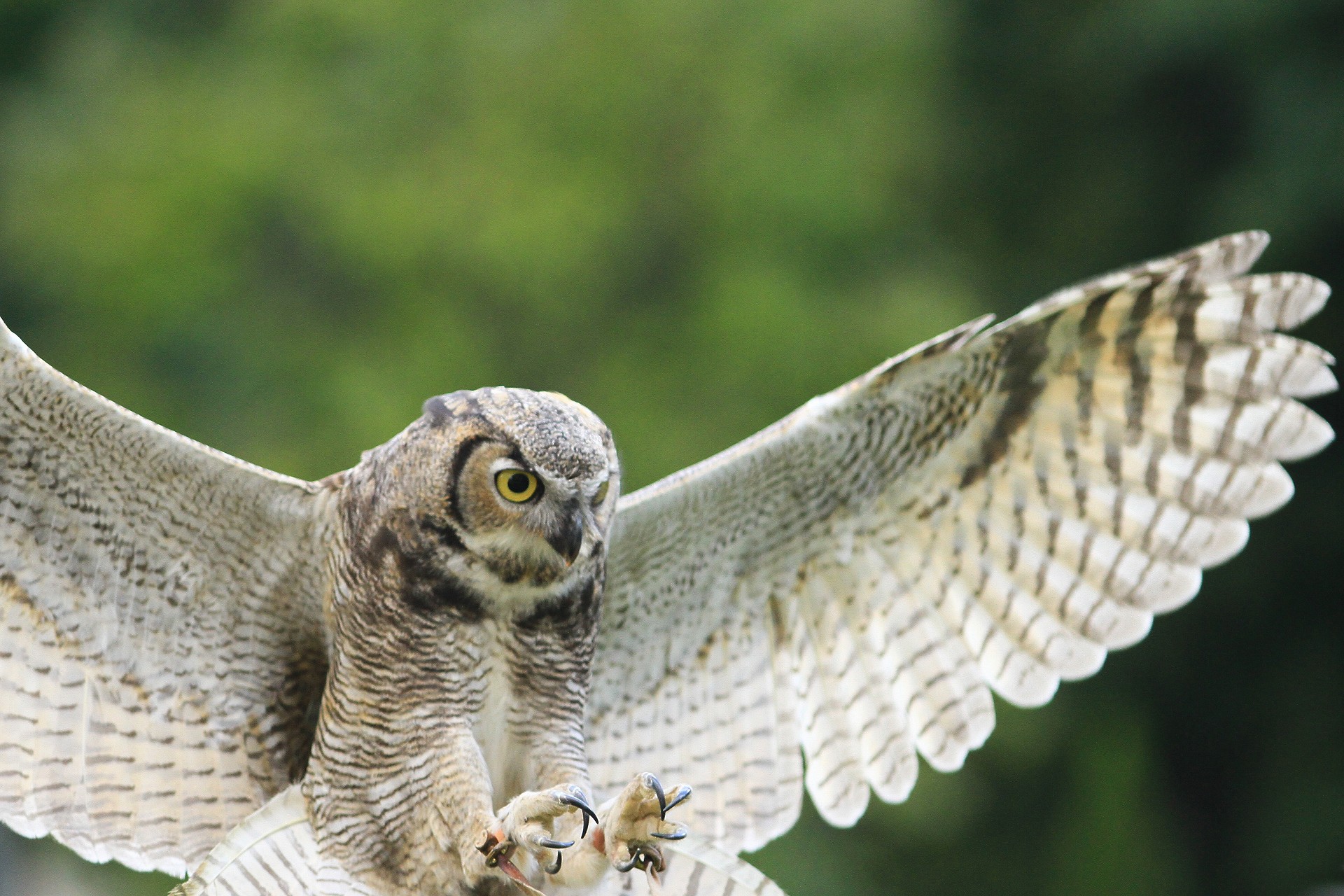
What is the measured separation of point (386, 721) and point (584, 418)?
743mm

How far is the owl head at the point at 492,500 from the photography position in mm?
3123

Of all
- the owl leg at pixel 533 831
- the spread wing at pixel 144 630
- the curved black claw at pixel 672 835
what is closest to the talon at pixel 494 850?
the owl leg at pixel 533 831

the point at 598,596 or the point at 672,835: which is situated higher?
the point at 598,596

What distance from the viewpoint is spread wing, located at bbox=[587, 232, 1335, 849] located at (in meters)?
3.60

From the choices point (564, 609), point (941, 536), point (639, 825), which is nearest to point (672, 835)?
point (639, 825)

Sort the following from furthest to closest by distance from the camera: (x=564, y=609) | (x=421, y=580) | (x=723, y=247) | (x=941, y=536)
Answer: (x=723, y=247) → (x=941, y=536) → (x=564, y=609) → (x=421, y=580)

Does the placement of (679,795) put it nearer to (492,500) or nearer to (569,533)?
(569,533)

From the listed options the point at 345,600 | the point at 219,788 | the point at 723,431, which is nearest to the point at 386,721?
the point at 345,600

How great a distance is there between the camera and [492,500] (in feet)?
10.4

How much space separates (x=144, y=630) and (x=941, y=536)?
1.83 m

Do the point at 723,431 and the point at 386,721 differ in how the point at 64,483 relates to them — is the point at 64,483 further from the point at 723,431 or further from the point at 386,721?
the point at 723,431

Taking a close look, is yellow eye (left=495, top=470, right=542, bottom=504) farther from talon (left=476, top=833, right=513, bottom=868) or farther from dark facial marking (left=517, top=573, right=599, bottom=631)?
talon (left=476, top=833, right=513, bottom=868)

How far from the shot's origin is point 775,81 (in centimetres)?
1148

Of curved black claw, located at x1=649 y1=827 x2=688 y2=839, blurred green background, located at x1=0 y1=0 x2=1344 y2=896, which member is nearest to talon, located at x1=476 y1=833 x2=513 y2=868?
curved black claw, located at x1=649 y1=827 x2=688 y2=839
